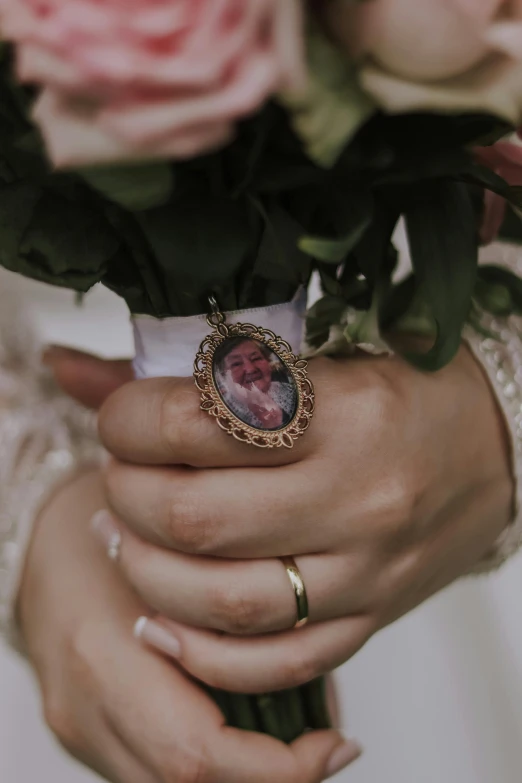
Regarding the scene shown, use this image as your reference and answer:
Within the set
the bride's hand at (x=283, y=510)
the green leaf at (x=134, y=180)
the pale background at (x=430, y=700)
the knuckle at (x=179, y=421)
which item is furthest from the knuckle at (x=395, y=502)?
the pale background at (x=430, y=700)

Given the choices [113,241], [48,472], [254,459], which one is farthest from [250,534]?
[48,472]

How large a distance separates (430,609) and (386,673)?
0.33ft

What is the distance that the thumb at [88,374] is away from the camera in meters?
0.45

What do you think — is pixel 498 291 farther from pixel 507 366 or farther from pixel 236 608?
pixel 236 608

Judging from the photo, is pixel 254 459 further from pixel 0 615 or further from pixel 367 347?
pixel 0 615

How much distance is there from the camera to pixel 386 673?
0.72 meters

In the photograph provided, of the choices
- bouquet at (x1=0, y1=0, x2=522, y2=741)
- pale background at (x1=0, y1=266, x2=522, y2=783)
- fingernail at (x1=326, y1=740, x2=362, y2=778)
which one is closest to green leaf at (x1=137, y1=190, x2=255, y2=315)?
bouquet at (x1=0, y1=0, x2=522, y2=741)

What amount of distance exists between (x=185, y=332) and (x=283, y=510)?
0.10 m

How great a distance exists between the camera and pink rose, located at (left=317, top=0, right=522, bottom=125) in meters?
0.17

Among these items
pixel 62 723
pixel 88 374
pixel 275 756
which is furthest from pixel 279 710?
pixel 88 374

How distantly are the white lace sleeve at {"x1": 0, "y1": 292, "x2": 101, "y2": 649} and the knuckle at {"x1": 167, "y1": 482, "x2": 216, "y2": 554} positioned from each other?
216mm

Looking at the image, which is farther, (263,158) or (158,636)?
(158,636)

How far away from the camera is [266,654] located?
346 mm

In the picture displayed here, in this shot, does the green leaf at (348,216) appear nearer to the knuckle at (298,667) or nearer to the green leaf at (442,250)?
the green leaf at (442,250)
